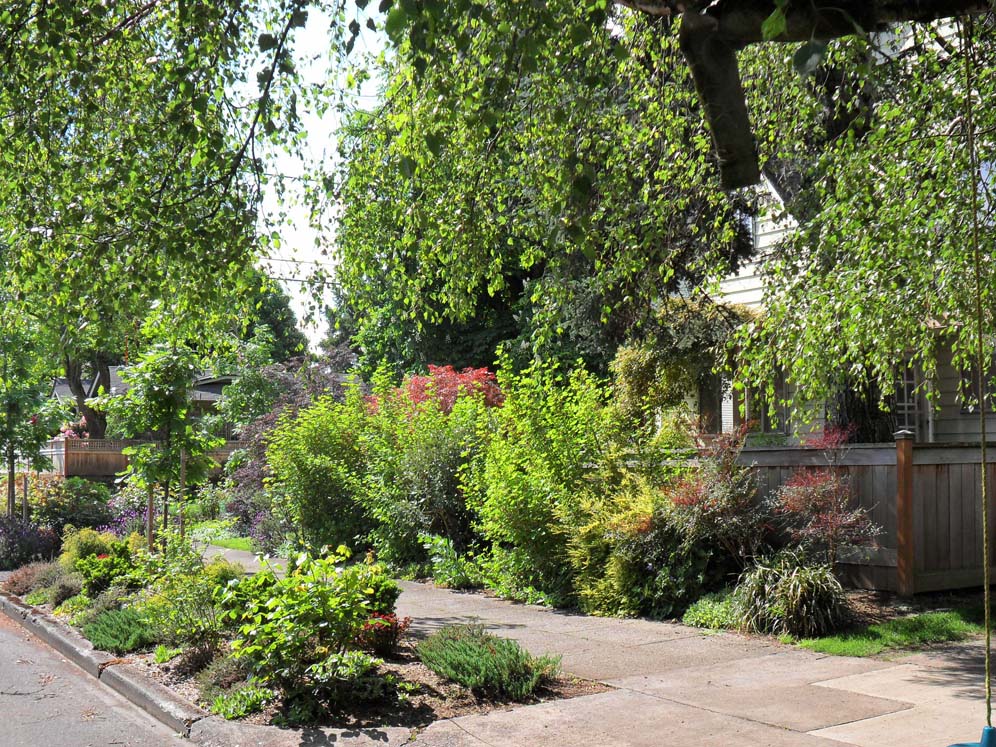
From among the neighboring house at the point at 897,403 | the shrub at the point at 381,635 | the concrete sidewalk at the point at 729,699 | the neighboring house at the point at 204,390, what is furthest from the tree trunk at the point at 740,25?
the neighboring house at the point at 204,390

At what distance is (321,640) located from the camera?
7309 mm

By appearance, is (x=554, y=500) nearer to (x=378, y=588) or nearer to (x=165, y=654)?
(x=378, y=588)

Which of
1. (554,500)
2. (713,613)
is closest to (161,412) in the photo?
(554,500)

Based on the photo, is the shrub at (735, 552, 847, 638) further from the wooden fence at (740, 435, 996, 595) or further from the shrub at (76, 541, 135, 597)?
the shrub at (76, 541, 135, 597)

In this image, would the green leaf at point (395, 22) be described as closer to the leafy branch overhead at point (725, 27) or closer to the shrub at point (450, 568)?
the leafy branch overhead at point (725, 27)

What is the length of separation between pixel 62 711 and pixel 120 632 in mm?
1914

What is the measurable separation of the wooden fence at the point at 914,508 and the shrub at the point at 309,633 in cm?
564

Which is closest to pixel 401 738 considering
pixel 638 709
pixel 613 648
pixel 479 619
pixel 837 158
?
pixel 638 709

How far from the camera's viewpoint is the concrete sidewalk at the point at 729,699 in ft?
20.4

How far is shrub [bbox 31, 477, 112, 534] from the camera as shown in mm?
21156

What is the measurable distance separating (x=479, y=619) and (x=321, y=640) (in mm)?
3749

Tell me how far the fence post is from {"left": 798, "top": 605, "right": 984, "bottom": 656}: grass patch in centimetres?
62

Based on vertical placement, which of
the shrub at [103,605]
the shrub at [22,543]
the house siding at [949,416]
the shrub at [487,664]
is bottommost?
the shrub at [22,543]

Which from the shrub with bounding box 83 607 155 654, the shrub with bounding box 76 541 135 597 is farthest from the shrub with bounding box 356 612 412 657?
the shrub with bounding box 76 541 135 597
